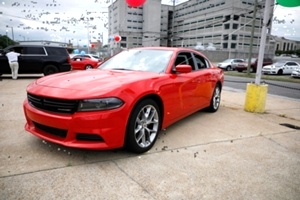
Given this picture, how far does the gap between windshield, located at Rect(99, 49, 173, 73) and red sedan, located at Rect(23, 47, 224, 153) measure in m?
0.02

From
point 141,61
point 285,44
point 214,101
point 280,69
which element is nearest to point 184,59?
point 141,61

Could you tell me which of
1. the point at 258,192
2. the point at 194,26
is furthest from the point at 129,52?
the point at 194,26

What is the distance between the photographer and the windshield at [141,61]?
4.00m

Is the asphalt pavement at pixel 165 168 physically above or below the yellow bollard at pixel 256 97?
below

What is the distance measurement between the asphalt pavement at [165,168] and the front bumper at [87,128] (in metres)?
0.28

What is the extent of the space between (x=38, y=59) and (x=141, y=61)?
9851 millimetres

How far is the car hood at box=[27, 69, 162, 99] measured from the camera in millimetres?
2836

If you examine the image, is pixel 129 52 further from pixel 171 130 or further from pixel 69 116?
pixel 69 116

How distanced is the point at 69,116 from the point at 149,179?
1.15 meters

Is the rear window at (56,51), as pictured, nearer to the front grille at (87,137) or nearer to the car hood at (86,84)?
the car hood at (86,84)

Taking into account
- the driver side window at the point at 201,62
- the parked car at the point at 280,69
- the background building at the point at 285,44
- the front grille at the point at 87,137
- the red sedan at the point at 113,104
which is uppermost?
the background building at the point at 285,44

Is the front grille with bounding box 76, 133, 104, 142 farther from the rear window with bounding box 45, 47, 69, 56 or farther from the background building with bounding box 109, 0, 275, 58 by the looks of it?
the background building with bounding box 109, 0, 275, 58

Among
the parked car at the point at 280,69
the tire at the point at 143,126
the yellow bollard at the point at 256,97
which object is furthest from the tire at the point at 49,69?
the parked car at the point at 280,69

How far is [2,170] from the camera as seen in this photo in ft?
8.79
